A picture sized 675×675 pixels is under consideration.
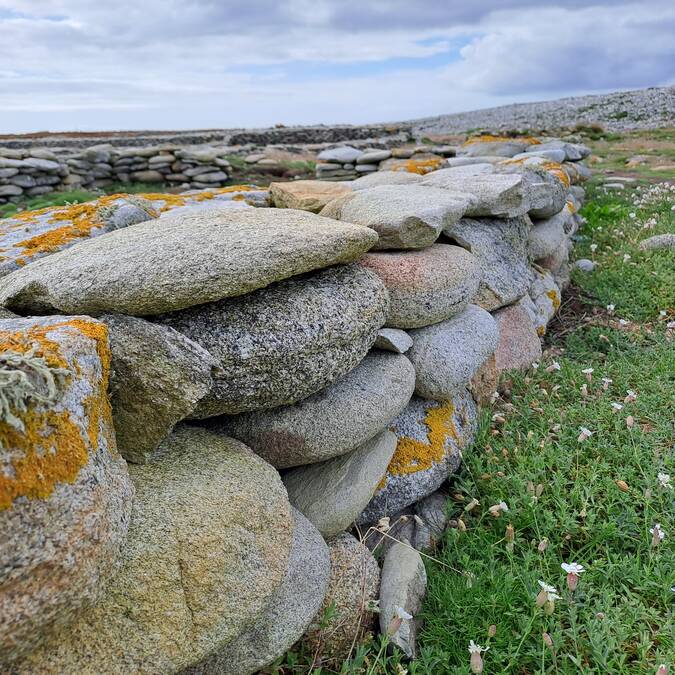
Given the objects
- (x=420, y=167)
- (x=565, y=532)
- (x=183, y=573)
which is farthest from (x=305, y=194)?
(x=183, y=573)

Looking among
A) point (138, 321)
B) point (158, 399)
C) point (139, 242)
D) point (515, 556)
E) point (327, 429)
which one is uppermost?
point (139, 242)

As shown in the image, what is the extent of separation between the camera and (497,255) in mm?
5527

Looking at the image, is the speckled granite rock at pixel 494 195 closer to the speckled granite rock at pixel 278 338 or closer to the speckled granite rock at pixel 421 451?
the speckled granite rock at pixel 421 451

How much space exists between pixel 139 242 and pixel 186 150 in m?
13.8

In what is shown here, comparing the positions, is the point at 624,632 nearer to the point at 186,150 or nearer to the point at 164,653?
the point at 164,653

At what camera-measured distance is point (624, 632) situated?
2.72 m

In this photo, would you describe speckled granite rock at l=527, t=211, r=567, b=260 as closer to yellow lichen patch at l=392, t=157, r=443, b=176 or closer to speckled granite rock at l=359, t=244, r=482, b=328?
yellow lichen patch at l=392, t=157, r=443, b=176

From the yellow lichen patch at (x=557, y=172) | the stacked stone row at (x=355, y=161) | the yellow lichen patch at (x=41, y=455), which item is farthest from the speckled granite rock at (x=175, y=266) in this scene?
the stacked stone row at (x=355, y=161)

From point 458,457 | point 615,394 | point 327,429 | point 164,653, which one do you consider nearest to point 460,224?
point 615,394

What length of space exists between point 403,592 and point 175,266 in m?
1.95

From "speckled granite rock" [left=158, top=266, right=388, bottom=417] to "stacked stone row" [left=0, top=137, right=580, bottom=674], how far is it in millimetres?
11

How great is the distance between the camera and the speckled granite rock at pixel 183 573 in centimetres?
212

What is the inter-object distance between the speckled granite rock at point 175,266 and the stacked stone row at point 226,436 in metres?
0.01

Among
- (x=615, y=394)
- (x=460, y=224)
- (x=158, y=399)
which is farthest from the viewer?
(x=460, y=224)
